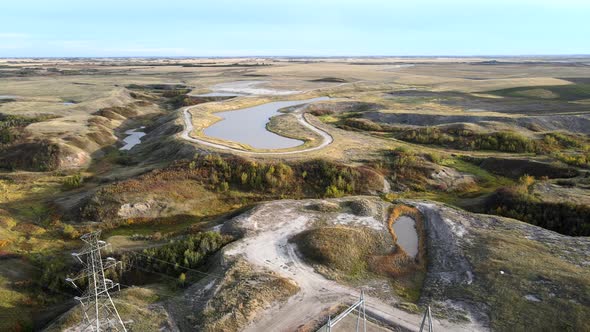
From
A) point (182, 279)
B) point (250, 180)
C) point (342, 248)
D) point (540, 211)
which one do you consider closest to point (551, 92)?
point (540, 211)

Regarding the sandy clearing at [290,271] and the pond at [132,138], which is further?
the pond at [132,138]

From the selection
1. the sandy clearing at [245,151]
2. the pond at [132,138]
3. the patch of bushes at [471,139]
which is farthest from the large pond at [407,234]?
the pond at [132,138]

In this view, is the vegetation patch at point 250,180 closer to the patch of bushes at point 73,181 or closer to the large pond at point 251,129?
the patch of bushes at point 73,181

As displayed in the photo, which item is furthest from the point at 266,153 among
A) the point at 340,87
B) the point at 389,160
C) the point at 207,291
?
the point at 340,87

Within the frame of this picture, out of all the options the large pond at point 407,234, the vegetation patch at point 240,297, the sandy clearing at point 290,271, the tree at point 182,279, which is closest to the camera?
the vegetation patch at point 240,297

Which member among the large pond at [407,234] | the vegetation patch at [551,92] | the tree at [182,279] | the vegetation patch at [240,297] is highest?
the vegetation patch at [551,92]

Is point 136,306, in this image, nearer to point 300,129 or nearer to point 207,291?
point 207,291
